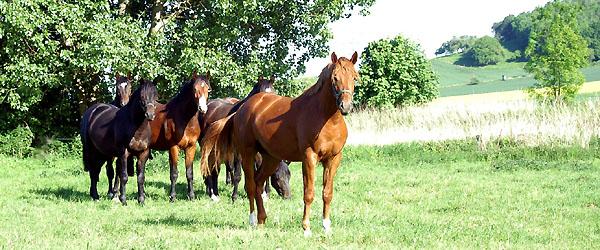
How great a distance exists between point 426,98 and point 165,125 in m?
21.6

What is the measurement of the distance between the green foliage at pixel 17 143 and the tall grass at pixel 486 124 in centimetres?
1217

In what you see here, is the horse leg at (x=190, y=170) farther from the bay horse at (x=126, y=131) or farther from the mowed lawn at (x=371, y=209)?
the bay horse at (x=126, y=131)

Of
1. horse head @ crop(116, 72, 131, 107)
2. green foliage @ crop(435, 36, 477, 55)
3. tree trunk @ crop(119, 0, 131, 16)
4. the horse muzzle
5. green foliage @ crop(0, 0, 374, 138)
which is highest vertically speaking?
green foliage @ crop(435, 36, 477, 55)

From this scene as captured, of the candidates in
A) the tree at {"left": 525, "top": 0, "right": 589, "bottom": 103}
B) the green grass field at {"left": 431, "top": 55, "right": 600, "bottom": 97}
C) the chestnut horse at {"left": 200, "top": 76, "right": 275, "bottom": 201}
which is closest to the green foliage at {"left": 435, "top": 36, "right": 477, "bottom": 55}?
the green grass field at {"left": 431, "top": 55, "right": 600, "bottom": 97}

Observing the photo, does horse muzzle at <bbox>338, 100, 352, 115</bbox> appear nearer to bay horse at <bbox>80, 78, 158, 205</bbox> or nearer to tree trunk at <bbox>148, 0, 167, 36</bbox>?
bay horse at <bbox>80, 78, 158, 205</bbox>

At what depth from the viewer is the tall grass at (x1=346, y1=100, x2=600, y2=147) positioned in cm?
1652

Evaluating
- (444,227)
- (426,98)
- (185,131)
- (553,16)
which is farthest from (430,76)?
(444,227)

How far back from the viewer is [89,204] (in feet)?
32.7

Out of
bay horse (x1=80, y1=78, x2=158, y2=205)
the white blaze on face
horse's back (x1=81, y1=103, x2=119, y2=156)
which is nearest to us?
bay horse (x1=80, y1=78, x2=158, y2=205)

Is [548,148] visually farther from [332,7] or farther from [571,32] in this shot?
[571,32]

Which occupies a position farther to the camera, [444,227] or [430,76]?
[430,76]

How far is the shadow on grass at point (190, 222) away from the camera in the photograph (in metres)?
7.43

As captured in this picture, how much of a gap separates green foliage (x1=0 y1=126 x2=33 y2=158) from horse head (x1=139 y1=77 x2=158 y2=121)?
42.9ft

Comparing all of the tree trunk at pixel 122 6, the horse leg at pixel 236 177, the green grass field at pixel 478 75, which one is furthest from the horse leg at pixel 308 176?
the green grass field at pixel 478 75
